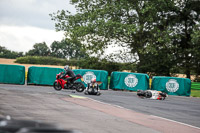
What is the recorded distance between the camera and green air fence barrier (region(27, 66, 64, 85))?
85.7 feet

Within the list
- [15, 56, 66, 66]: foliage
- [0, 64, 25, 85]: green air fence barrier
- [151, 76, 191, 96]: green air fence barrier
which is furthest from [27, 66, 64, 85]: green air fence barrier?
[15, 56, 66, 66]: foliage

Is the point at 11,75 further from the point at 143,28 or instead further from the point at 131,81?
the point at 143,28

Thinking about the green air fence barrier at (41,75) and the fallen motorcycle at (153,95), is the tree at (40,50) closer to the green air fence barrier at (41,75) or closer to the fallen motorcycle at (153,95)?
the green air fence barrier at (41,75)

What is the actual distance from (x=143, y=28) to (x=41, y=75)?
60.1 ft

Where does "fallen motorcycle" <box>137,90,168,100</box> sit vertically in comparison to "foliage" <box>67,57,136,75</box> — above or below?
below

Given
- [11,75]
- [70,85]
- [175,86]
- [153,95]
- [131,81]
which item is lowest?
[153,95]

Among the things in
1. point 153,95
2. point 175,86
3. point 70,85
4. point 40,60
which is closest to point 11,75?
point 70,85

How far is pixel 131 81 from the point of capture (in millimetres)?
27031

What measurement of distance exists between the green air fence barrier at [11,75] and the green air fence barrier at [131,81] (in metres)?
7.93

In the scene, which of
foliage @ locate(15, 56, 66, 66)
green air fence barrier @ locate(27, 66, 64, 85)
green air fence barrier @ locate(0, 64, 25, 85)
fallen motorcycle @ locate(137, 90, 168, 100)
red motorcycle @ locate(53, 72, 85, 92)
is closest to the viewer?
fallen motorcycle @ locate(137, 90, 168, 100)

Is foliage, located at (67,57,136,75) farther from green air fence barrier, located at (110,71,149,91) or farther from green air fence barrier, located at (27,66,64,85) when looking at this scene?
green air fence barrier, located at (27,66,64,85)

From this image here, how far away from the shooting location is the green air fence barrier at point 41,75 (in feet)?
85.7

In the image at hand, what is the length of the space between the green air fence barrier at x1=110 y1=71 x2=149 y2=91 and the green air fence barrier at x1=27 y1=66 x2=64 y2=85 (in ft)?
16.5

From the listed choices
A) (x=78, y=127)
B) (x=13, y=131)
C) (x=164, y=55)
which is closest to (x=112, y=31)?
(x=164, y=55)
